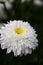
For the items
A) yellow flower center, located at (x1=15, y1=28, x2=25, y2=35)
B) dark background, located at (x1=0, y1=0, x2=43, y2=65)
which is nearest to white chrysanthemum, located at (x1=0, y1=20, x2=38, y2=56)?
yellow flower center, located at (x1=15, y1=28, x2=25, y2=35)

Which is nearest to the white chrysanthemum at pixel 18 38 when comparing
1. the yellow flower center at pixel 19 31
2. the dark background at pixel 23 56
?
the yellow flower center at pixel 19 31

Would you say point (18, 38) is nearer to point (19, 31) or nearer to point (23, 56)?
point (19, 31)

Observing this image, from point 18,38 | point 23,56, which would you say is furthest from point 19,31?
point 23,56

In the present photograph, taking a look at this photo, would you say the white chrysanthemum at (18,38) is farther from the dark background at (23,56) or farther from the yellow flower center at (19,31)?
the dark background at (23,56)

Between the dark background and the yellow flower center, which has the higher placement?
the yellow flower center

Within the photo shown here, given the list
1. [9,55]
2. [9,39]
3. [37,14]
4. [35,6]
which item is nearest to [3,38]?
[9,39]

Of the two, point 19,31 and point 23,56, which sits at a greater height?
point 19,31

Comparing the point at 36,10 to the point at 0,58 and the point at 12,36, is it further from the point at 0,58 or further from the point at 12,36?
the point at 12,36

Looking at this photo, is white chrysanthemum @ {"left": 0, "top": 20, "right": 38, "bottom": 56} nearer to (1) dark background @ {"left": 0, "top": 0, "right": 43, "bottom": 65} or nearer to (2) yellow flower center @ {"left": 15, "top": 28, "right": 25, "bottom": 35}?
(2) yellow flower center @ {"left": 15, "top": 28, "right": 25, "bottom": 35}
